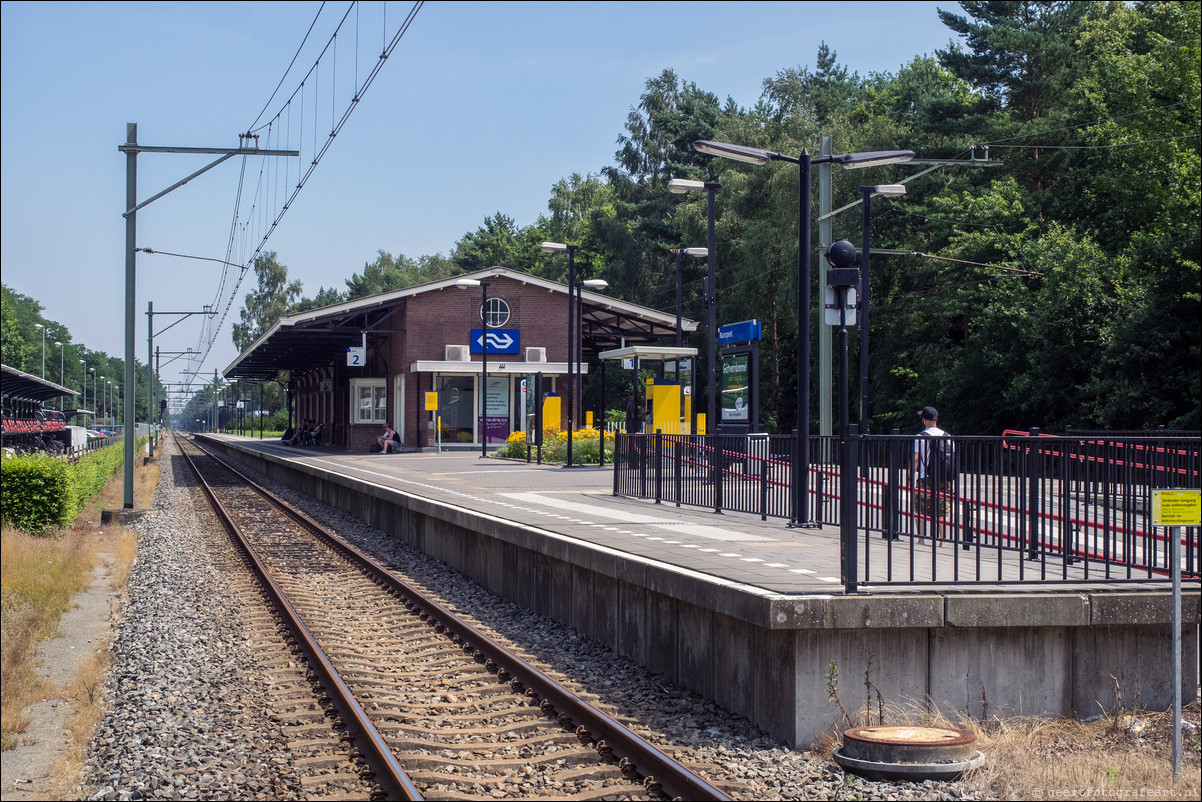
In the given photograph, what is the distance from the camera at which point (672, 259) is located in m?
63.9

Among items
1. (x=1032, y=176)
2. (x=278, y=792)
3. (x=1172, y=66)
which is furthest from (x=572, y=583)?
(x=1032, y=176)

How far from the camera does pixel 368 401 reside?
49.7 metres

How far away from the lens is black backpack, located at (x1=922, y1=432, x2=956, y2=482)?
860 centimetres

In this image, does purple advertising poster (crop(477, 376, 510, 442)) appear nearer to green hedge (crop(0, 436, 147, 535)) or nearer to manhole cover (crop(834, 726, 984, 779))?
green hedge (crop(0, 436, 147, 535))

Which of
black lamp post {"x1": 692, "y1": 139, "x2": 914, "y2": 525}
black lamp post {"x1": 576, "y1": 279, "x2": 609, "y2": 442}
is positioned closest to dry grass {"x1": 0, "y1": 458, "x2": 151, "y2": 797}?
black lamp post {"x1": 692, "y1": 139, "x2": 914, "y2": 525}

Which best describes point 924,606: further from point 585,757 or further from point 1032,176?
point 1032,176

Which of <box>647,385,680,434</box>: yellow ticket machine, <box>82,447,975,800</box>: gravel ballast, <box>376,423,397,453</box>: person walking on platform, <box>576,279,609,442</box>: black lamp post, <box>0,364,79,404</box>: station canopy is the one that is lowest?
<box>82,447,975,800</box>: gravel ballast

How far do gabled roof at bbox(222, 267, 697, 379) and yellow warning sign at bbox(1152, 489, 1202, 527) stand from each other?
34.2 m

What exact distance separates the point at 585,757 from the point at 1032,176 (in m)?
41.9

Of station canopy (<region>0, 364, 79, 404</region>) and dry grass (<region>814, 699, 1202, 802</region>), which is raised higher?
station canopy (<region>0, 364, 79, 404</region>)

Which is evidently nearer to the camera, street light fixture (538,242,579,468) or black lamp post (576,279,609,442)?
street light fixture (538,242,579,468)

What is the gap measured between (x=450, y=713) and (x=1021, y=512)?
453 cm

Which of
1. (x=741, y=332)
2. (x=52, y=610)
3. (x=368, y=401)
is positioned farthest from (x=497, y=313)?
(x=52, y=610)

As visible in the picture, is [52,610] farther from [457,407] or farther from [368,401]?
[368,401]
